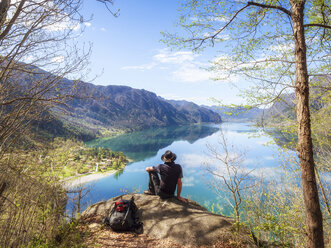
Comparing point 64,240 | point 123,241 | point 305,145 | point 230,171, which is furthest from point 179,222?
point 230,171

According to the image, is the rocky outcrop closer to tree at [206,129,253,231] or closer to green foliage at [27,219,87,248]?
tree at [206,129,253,231]

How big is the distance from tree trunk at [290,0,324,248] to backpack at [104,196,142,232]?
4161 millimetres

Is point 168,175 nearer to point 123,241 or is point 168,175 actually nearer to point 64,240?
point 123,241

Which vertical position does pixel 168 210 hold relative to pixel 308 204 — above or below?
below

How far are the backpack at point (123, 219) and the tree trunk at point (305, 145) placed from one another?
416cm

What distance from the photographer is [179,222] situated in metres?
4.90

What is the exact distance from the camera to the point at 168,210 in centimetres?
543

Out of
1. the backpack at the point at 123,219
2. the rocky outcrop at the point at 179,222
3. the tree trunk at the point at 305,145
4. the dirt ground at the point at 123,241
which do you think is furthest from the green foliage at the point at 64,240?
the tree trunk at the point at 305,145

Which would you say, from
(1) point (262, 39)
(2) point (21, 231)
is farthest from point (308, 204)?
(2) point (21, 231)

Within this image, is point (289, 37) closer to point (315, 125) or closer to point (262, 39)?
point (262, 39)

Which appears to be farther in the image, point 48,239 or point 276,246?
point 276,246

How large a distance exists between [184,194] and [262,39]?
4453 centimetres

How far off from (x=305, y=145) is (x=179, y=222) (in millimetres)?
3684

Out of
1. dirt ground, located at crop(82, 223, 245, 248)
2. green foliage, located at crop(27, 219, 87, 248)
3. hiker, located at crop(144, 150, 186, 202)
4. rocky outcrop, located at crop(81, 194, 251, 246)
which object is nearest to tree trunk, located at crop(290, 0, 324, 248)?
rocky outcrop, located at crop(81, 194, 251, 246)
